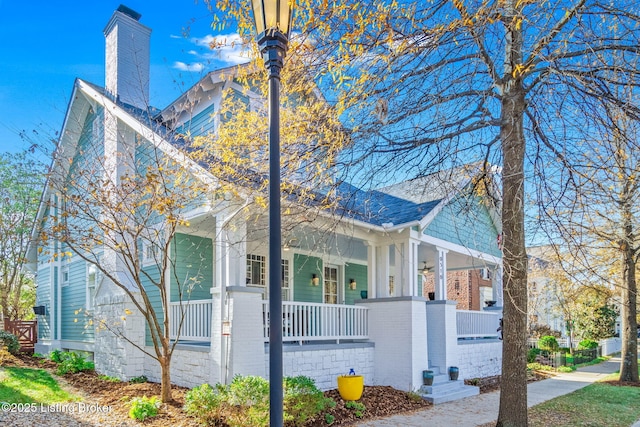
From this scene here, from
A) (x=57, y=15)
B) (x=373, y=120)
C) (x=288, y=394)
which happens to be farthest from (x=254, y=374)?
(x=57, y=15)

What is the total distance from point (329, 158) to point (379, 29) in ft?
5.86

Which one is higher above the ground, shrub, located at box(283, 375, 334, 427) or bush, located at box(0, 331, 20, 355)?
shrub, located at box(283, 375, 334, 427)

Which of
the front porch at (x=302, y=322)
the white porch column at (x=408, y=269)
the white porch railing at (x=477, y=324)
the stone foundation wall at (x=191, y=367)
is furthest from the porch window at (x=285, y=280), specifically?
the white porch railing at (x=477, y=324)

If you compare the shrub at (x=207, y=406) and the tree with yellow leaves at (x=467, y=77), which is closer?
the tree with yellow leaves at (x=467, y=77)

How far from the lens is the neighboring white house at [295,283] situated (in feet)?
28.6

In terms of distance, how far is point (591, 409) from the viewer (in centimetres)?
954

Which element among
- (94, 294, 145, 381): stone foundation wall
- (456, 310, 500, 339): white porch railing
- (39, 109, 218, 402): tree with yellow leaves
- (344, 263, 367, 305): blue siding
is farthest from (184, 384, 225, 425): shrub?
(344, 263, 367, 305): blue siding

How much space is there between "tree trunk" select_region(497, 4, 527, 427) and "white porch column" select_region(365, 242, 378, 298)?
4.88m

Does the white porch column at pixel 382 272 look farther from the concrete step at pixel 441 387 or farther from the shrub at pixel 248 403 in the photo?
the shrub at pixel 248 403

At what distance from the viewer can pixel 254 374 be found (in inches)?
336

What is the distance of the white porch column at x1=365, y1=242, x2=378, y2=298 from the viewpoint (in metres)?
12.0

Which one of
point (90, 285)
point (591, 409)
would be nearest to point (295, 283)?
point (90, 285)

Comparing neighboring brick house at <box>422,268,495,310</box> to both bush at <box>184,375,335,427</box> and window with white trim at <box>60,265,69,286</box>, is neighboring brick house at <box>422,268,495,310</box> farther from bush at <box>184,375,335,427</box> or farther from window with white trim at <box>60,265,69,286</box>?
bush at <box>184,375,335,427</box>

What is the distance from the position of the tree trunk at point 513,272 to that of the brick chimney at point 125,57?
9.65m
